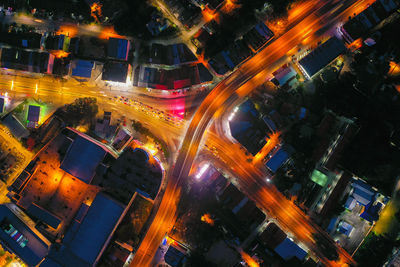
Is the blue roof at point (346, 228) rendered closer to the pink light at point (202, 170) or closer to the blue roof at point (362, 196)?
the blue roof at point (362, 196)

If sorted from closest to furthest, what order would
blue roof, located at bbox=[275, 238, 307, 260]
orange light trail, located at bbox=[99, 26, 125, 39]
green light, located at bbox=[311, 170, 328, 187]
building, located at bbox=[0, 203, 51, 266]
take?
blue roof, located at bbox=[275, 238, 307, 260]
building, located at bbox=[0, 203, 51, 266]
green light, located at bbox=[311, 170, 328, 187]
orange light trail, located at bbox=[99, 26, 125, 39]

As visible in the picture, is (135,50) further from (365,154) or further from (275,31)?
(365,154)

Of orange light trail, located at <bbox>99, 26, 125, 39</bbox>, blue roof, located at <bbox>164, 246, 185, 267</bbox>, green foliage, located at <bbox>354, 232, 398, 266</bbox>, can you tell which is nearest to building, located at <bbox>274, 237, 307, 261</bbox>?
green foliage, located at <bbox>354, 232, 398, 266</bbox>

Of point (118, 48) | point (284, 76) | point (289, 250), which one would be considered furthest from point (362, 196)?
point (118, 48)

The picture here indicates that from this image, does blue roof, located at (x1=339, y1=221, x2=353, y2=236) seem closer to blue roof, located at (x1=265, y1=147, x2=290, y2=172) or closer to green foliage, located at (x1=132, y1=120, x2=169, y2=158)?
blue roof, located at (x1=265, y1=147, x2=290, y2=172)

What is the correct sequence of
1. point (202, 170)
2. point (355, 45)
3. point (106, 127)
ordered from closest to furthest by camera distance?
point (355, 45)
point (202, 170)
point (106, 127)

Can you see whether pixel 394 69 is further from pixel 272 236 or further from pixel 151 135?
pixel 151 135
